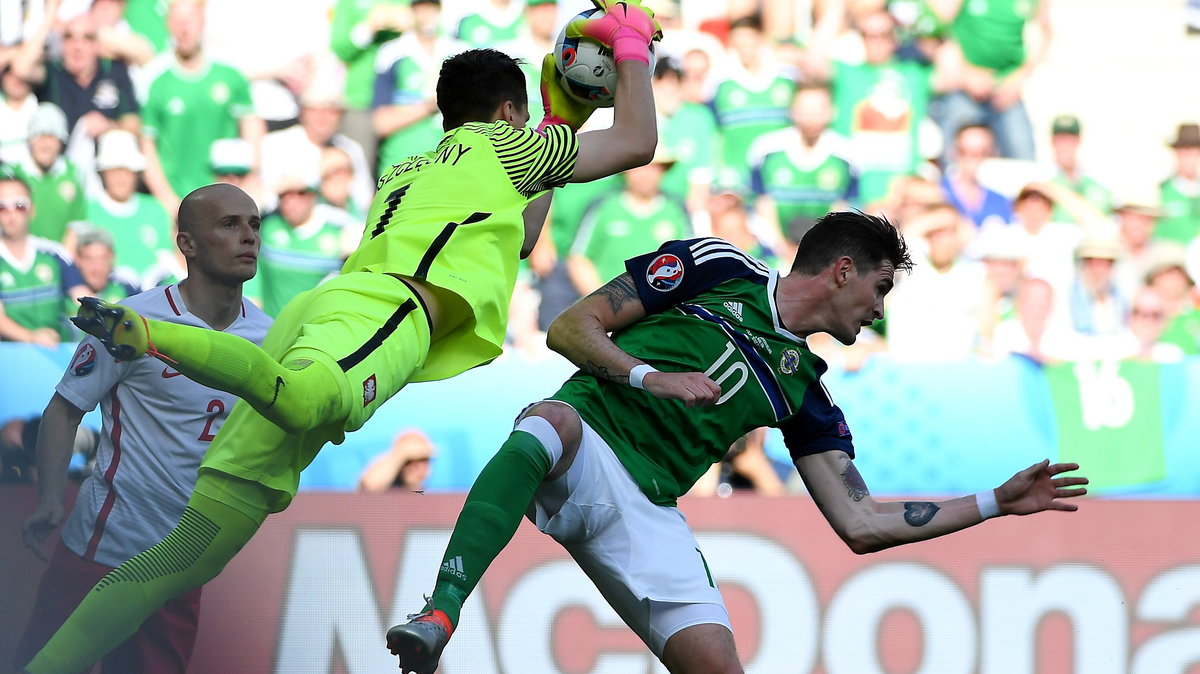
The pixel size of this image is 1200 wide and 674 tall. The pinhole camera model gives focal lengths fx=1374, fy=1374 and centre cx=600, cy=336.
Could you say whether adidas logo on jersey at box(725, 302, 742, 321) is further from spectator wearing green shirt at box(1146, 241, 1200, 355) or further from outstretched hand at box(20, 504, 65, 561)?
spectator wearing green shirt at box(1146, 241, 1200, 355)

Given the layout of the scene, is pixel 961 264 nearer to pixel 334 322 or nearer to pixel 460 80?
pixel 460 80

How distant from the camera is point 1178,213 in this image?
7035 millimetres

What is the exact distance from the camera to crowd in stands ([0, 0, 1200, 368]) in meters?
6.60

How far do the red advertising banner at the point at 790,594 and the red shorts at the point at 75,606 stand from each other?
0.62 meters

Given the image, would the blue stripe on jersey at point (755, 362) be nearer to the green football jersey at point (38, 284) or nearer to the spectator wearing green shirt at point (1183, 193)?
the green football jersey at point (38, 284)

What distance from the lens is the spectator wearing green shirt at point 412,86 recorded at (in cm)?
680

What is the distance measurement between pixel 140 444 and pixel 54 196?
7.73 feet

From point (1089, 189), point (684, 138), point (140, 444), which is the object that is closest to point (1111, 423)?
point (1089, 189)

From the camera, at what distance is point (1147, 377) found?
6.49 m

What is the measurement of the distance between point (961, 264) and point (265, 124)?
11.5ft

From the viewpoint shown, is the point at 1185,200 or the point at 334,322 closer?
the point at 334,322

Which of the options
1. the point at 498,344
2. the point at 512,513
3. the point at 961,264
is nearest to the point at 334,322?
the point at 498,344

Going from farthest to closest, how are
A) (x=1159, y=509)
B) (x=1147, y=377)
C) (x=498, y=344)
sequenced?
(x=1147, y=377)
(x=1159, y=509)
(x=498, y=344)

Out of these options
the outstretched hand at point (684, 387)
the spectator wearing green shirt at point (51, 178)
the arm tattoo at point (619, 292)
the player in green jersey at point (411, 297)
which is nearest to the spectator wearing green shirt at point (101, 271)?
the spectator wearing green shirt at point (51, 178)
